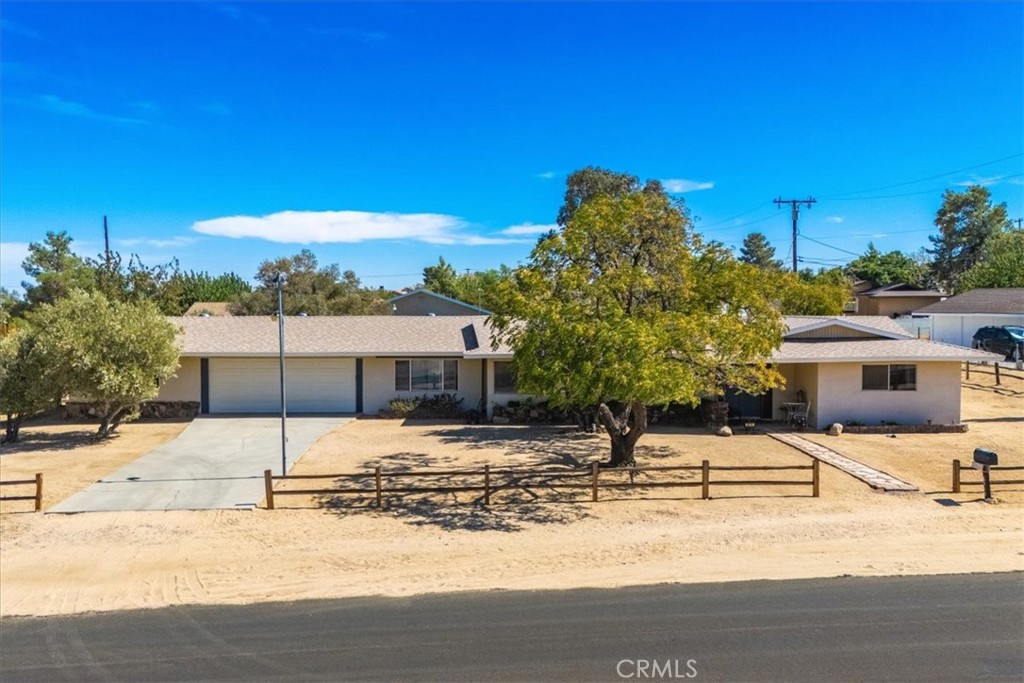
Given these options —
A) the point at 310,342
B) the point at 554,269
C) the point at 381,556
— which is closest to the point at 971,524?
the point at 554,269

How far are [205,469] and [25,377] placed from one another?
7241 mm

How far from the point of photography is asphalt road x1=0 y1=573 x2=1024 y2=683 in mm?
7879

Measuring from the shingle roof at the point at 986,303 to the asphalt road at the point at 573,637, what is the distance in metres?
36.0

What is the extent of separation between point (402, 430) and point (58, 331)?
10.7 meters

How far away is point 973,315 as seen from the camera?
40062mm

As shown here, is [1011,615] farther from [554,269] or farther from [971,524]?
[554,269]

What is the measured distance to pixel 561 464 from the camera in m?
18.0

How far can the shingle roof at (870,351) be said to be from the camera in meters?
22.5

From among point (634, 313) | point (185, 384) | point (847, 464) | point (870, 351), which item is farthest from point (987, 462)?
point (185, 384)

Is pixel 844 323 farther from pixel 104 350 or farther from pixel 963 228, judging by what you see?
pixel 963 228

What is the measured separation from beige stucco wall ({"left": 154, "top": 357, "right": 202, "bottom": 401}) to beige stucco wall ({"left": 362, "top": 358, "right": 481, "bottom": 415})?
20.9ft

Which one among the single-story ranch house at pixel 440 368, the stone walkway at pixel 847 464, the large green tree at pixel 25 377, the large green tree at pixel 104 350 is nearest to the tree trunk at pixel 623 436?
the stone walkway at pixel 847 464

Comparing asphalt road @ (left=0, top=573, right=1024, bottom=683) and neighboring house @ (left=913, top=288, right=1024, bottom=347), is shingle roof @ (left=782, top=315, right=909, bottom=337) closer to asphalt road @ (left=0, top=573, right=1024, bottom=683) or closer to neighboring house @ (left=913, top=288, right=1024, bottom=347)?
asphalt road @ (left=0, top=573, right=1024, bottom=683)

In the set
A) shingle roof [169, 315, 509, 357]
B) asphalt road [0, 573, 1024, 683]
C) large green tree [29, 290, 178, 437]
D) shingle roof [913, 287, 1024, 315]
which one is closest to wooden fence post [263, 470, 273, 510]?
asphalt road [0, 573, 1024, 683]
